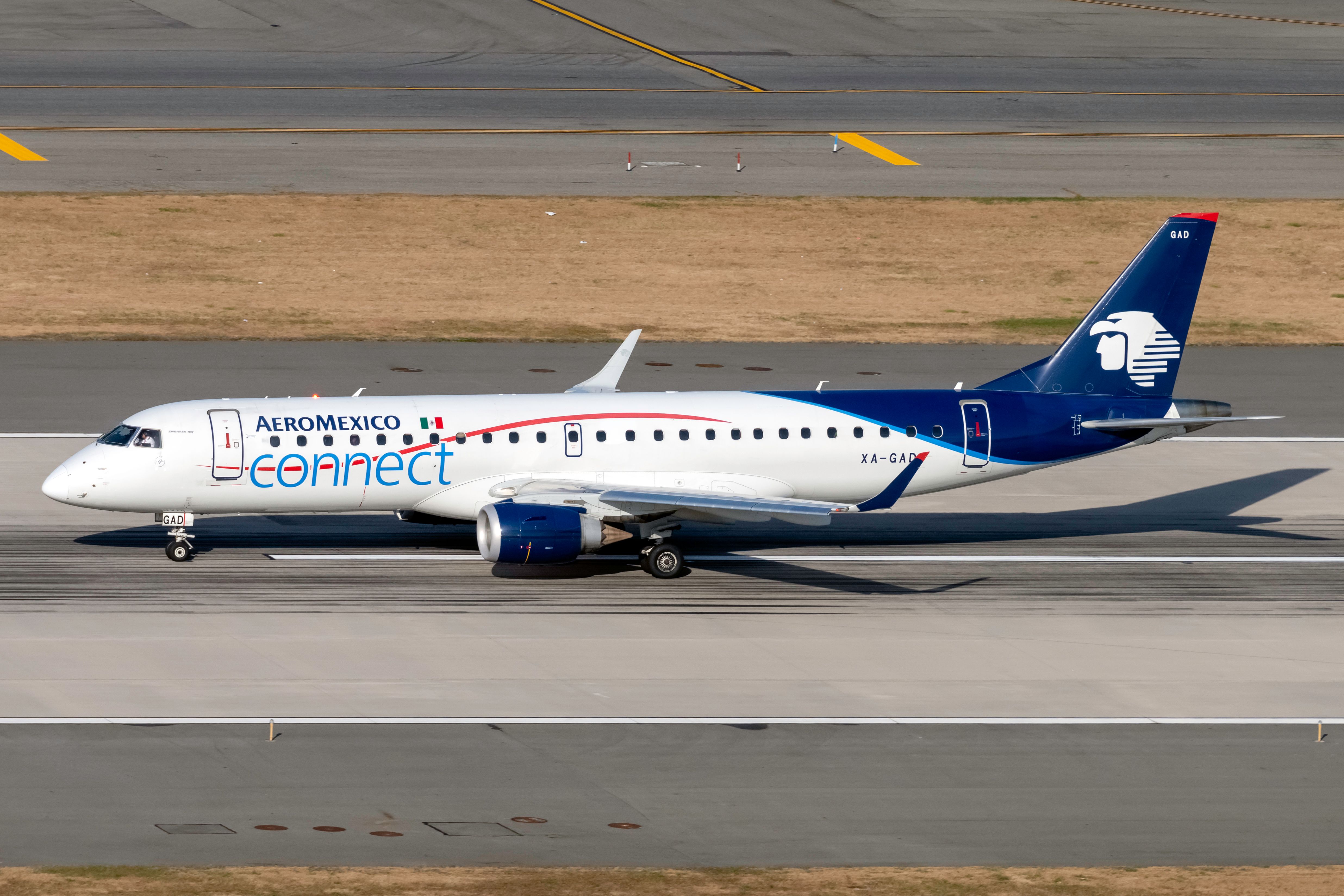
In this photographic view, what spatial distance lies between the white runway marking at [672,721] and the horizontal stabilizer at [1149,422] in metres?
11.3

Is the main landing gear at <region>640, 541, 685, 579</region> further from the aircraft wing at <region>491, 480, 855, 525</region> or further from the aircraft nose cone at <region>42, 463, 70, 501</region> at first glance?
the aircraft nose cone at <region>42, 463, 70, 501</region>

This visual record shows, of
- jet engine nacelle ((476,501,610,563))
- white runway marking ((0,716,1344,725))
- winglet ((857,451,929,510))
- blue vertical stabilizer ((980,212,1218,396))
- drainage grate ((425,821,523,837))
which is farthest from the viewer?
blue vertical stabilizer ((980,212,1218,396))

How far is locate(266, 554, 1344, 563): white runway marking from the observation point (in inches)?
1604

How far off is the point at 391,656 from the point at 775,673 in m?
7.33

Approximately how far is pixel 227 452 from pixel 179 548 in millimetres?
2941

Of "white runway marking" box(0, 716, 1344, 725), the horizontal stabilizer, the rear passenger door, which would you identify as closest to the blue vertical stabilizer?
the horizontal stabilizer

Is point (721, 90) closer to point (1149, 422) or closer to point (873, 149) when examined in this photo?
point (873, 149)

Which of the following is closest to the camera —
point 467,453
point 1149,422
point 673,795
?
point 673,795

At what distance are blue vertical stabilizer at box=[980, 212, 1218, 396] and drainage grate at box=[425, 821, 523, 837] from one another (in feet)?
68.0

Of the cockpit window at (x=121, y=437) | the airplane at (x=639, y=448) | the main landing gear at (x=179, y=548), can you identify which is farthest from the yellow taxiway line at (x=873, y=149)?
the cockpit window at (x=121, y=437)

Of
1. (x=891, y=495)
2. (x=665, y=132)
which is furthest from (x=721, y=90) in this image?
(x=891, y=495)

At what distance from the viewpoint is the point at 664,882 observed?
77.4 ft

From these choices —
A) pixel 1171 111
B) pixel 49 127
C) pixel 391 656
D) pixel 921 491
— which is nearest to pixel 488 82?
pixel 49 127

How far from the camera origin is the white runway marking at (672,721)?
29.6 m
